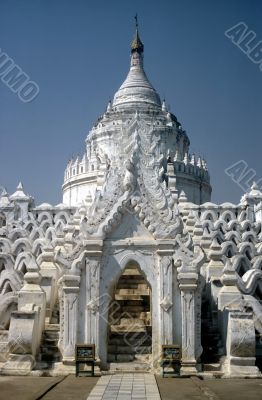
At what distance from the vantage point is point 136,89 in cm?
4709

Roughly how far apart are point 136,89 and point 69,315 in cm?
3791

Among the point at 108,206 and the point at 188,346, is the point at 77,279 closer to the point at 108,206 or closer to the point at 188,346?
the point at 108,206

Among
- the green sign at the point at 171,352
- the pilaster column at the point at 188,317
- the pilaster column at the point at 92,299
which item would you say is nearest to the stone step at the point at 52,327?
the pilaster column at the point at 92,299

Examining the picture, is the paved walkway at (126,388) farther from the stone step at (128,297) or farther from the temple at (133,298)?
the stone step at (128,297)

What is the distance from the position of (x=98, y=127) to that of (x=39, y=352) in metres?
33.9

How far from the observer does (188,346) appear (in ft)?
36.8

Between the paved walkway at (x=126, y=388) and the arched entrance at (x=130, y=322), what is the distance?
1.06 meters

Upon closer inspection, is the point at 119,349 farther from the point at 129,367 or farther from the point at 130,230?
the point at 130,230

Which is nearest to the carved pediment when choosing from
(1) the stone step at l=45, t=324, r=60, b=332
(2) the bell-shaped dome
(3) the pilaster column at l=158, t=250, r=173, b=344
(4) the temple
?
(4) the temple

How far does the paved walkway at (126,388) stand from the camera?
836 cm

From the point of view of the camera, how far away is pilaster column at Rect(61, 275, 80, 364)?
11.2 meters

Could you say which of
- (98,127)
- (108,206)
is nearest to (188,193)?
(98,127)

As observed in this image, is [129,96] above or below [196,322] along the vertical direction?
above

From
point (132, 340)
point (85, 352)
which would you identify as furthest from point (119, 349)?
point (85, 352)
